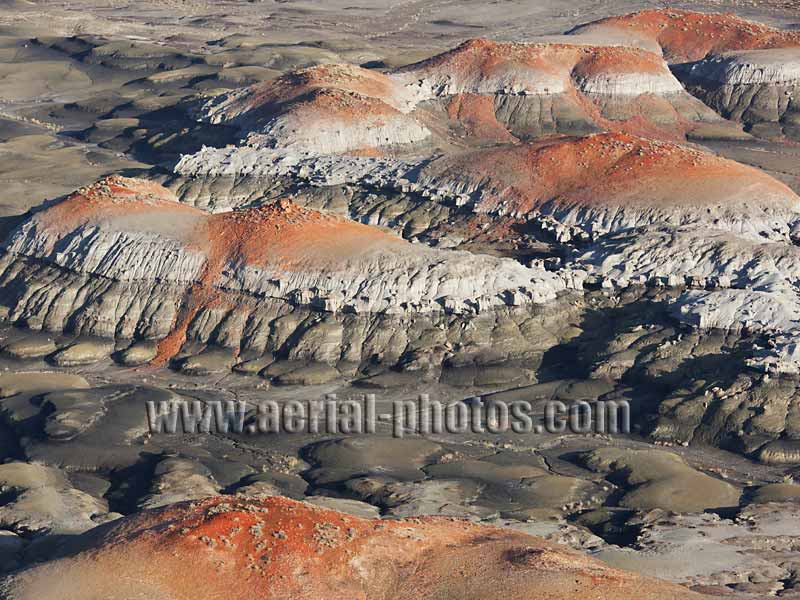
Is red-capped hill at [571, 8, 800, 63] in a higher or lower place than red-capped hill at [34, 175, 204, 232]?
higher

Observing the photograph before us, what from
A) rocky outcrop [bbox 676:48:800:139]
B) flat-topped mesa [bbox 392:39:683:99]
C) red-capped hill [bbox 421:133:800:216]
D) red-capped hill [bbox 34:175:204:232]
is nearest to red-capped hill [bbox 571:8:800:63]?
rocky outcrop [bbox 676:48:800:139]

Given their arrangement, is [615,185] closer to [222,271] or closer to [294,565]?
[222,271]

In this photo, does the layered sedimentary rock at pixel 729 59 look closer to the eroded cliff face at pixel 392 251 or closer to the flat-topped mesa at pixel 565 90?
the flat-topped mesa at pixel 565 90

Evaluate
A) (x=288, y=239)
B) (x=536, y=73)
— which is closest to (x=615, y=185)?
(x=288, y=239)

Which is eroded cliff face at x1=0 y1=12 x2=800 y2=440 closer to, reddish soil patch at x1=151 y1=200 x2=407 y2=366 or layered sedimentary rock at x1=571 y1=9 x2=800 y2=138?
reddish soil patch at x1=151 y1=200 x2=407 y2=366

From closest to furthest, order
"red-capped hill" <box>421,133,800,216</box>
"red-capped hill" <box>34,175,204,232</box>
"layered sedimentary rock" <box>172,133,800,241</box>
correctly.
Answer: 1. "red-capped hill" <box>34,175,204,232</box>
2. "layered sedimentary rock" <box>172,133,800,241</box>
3. "red-capped hill" <box>421,133,800,216</box>
